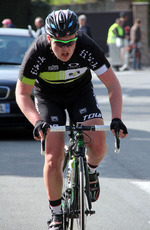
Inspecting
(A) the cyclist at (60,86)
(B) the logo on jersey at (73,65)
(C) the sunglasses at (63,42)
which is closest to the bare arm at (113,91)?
(A) the cyclist at (60,86)

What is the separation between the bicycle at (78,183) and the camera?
4531mm

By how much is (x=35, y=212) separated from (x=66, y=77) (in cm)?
146

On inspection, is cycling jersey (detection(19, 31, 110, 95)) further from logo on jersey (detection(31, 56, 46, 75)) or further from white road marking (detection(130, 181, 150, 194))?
white road marking (detection(130, 181, 150, 194))

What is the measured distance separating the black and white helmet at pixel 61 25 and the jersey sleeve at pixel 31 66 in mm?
308

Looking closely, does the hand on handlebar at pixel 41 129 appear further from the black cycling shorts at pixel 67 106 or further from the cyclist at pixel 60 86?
the black cycling shorts at pixel 67 106

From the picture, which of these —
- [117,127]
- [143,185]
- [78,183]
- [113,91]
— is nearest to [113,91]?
[113,91]

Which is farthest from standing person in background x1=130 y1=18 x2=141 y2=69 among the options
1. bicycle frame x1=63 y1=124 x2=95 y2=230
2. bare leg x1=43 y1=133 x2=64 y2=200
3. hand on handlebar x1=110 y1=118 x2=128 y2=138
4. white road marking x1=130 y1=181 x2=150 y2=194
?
hand on handlebar x1=110 y1=118 x2=128 y2=138

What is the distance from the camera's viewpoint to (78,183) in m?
4.78

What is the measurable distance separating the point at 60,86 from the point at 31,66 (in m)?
0.48

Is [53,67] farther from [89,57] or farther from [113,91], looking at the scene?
[113,91]

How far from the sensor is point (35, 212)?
594cm

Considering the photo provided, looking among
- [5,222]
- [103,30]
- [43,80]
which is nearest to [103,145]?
[43,80]

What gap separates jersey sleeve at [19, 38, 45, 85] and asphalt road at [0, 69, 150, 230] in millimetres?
1341

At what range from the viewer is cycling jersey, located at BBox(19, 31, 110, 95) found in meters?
5.01
